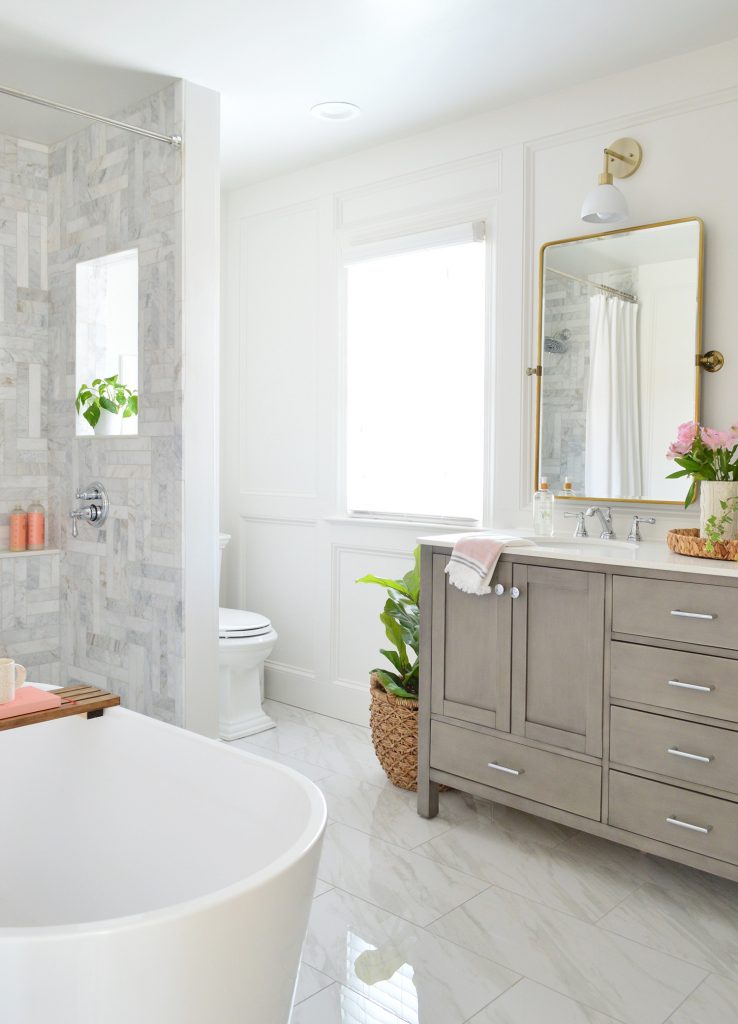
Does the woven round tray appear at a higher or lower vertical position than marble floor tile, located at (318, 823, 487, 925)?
higher

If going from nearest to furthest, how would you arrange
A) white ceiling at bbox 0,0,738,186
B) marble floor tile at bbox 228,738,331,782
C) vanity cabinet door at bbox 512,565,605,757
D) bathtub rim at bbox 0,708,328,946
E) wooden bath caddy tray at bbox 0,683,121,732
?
bathtub rim at bbox 0,708,328,946 < wooden bath caddy tray at bbox 0,683,121,732 < vanity cabinet door at bbox 512,565,605,757 < white ceiling at bbox 0,0,738,186 < marble floor tile at bbox 228,738,331,782

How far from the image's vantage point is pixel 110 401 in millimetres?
3518

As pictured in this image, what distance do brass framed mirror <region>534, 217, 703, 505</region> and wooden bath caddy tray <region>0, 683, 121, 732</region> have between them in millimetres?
1675

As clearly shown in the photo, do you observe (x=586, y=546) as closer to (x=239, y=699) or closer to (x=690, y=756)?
(x=690, y=756)

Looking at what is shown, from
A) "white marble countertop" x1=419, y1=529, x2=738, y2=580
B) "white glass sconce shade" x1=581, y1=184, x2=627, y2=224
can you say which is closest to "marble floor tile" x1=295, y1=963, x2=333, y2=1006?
"white marble countertop" x1=419, y1=529, x2=738, y2=580

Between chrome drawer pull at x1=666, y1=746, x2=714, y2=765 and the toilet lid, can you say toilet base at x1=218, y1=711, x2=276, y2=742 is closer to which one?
the toilet lid

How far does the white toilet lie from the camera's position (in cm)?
355

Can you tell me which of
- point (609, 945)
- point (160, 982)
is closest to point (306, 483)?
point (609, 945)

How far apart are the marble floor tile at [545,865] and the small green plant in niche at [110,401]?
203cm

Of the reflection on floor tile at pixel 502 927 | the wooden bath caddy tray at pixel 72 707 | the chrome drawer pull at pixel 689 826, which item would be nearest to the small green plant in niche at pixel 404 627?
the reflection on floor tile at pixel 502 927

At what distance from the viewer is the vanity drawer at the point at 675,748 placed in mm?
2170

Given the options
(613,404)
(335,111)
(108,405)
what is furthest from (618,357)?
(108,405)

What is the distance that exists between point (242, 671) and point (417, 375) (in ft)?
4.76

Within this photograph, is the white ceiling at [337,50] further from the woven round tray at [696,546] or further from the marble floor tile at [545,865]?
the marble floor tile at [545,865]
